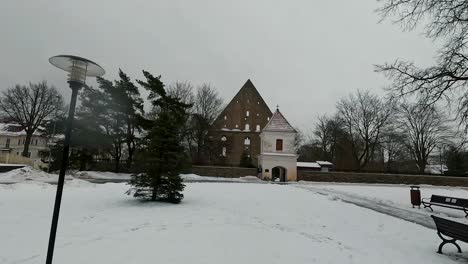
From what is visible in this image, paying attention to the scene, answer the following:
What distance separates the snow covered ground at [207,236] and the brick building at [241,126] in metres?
38.7

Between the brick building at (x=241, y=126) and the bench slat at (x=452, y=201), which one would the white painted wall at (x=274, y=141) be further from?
the bench slat at (x=452, y=201)

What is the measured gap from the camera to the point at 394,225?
9.52 meters

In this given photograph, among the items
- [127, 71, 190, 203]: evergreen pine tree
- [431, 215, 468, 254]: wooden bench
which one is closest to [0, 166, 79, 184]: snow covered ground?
[127, 71, 190, 203]: evergreen pine tree

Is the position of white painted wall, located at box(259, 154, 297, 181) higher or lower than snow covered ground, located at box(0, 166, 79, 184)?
higher

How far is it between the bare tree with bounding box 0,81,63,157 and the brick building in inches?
994

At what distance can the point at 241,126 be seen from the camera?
53.5 m

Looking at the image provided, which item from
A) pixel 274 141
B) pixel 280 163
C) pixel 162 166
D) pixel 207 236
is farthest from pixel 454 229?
pixel 274 141

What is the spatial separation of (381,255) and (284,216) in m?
4.16

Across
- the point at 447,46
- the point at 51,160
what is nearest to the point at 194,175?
the point at 51,160

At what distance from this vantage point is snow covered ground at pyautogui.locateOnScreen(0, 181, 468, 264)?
516cm

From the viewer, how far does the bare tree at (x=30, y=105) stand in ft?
131

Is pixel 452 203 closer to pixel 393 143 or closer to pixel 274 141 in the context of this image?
pixel 274 141

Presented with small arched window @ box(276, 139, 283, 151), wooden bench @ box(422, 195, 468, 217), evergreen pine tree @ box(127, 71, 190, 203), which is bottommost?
wooden bench @ box(422, 195, 468, 217)

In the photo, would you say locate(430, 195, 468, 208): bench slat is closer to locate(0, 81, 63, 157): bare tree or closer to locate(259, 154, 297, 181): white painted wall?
locate(259, 154, 297, 181): white painted wall
